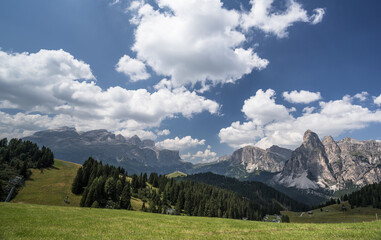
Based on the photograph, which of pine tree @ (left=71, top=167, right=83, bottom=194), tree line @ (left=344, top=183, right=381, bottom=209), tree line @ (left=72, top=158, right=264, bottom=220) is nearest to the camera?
tree line @ (left=72, top=158, right=264, bottom=220)

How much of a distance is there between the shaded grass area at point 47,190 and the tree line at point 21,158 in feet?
25.2

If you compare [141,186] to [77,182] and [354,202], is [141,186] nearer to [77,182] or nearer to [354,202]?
[77,182]

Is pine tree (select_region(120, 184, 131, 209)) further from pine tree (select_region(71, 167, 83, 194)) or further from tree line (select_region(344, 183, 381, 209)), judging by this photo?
tree line (select_region(344, 183, 381, 209))

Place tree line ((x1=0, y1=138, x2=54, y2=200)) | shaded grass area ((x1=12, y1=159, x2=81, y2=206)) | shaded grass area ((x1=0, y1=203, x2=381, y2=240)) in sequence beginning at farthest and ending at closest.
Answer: tree line ((x1=0, y1=138, x2=54, y2=200)) → shaded grass area ((x1=12, y1=159, x2=81, y2=206)) → shaded grass area ((x1=0, y1=203, x2=381, y2=240))

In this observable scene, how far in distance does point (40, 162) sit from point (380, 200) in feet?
959

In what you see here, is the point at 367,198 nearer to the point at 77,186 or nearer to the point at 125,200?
the point at 125,200

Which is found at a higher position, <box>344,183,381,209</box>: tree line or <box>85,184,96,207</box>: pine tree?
<box>344,183,381,209</box>: tree line

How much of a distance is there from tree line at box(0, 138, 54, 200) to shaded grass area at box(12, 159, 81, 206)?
7676mm

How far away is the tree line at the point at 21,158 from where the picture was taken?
369 feet

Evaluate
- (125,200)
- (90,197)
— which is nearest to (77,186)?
(90,197)

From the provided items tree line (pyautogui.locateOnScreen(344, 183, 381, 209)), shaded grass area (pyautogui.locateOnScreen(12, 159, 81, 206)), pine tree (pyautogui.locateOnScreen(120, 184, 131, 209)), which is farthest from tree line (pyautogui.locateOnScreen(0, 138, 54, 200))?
tree line (pyautogui.locateOnScreen(344, 183, 381, 209))

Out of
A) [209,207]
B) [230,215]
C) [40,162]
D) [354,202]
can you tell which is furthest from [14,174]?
[354,202]

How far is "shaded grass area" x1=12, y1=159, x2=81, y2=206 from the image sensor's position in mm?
88125

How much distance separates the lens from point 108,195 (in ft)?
339
